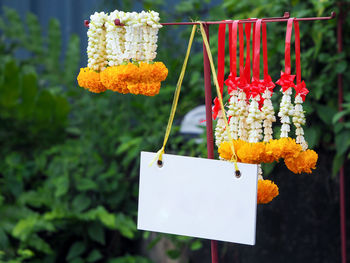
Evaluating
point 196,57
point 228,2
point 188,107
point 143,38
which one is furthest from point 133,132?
point 143,38

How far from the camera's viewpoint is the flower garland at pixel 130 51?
96 cm

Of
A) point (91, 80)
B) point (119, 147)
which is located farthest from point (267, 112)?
point (119, 147)

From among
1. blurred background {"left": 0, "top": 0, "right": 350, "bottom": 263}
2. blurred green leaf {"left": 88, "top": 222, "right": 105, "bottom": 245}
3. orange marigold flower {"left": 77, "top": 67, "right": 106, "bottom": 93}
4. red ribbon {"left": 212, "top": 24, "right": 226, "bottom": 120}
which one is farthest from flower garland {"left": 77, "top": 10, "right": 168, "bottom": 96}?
blurred green leaf {"left": 88, "top": 222, "right": 105, "bottom": 245}

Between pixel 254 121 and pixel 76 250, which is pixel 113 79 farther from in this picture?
pixel 76 250

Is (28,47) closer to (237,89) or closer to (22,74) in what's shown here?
(22,74)

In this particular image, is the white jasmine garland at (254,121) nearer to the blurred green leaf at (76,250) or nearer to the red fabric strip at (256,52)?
the red fabric strip at (256,52)

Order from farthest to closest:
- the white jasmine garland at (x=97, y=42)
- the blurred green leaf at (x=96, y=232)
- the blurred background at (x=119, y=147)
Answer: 1. the blurred green leaf at (x=96, y=232)
2. the blurred background at (x=119, y=147)
3. the white jasmine garland at (x=97, y=42)

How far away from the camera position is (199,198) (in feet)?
3.06

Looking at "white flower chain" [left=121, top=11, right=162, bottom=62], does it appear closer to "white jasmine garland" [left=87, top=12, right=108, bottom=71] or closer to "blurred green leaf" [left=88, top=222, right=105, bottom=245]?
"white jasmine garland" [left=87, top=12, right=108, bottom=71]

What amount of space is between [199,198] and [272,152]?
16 cm

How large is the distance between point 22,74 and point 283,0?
1791mm

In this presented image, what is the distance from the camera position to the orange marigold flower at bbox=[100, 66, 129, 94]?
961 mm

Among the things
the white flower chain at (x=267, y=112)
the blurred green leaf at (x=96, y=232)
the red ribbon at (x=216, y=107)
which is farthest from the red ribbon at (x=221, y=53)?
the blurred green leaf at (x=96, y=232)

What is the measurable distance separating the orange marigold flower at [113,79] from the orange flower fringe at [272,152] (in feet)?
0.74
